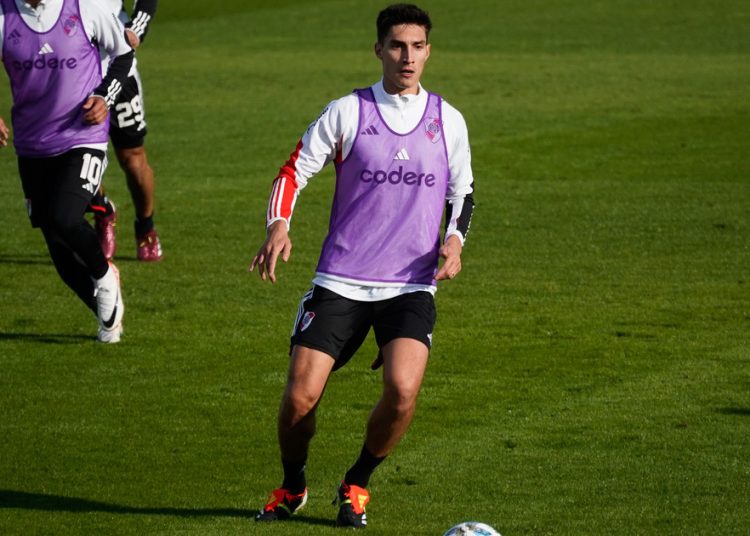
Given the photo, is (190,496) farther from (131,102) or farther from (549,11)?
(549,11)

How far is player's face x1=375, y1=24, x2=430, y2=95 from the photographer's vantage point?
6684mm

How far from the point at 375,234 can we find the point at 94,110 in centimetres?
362

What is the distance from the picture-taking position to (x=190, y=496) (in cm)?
712

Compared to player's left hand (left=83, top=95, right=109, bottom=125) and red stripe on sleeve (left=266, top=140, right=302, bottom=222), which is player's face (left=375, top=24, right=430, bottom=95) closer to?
red stripe on sleeve (left=266, top=140, right=302, bottom=222)

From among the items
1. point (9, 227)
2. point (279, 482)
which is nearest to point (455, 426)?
point (279, 482)

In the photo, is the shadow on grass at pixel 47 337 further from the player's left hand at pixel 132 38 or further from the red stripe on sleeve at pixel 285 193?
the red stripe on sleeve at pixel 285 193

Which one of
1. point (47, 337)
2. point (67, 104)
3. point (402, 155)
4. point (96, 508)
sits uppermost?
point (67, 104)

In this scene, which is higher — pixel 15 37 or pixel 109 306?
pixel 15 37

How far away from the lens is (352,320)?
6723 mm

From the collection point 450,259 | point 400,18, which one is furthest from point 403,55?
point 450,259

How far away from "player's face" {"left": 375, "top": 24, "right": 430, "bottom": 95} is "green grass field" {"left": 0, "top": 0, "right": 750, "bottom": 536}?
195cm

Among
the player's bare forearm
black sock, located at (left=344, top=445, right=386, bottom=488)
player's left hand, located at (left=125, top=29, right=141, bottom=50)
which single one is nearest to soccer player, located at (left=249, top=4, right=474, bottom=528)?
black sock, located at (left=344, top=445, right=386, bottom=488)

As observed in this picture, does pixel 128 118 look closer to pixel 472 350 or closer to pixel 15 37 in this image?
pixel 15 37

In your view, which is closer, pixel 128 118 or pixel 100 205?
pixel 100 205
